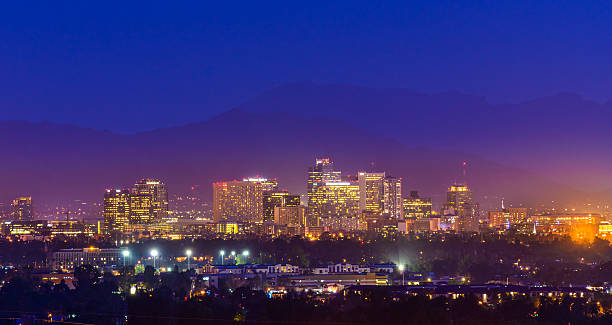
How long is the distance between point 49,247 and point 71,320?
8756 centimetres

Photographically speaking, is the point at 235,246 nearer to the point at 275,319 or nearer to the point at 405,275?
the point at 405,275

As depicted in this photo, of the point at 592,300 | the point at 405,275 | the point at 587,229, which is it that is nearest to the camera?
the point at 592,300

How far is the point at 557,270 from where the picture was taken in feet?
308

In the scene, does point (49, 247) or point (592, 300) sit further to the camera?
point (49, 247)

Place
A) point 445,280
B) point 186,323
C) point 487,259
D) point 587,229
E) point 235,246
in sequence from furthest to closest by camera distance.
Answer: point 587,229 < point 235,246 < point 487,259 < point 445,280 < point 186,323

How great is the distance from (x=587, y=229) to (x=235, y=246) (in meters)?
74.7

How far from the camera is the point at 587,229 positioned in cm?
19288

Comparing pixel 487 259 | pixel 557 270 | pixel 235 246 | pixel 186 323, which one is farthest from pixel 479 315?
pixel 235 246

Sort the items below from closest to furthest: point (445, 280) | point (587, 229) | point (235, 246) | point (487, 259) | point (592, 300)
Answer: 1. point (592, 300)
2. point (445, 280)
3. point (487, 259)
4. point (235, 246)
5. point (587, 229)

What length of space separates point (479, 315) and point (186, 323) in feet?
39.4

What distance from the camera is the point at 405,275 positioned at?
96.1m

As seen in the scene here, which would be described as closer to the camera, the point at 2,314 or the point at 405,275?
the point at 2,314

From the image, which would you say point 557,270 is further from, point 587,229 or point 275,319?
point 587,229

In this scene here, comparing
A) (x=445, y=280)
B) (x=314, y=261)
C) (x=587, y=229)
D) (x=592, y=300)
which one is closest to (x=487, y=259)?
(x=314, y=261)
